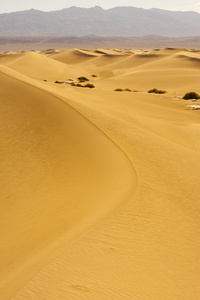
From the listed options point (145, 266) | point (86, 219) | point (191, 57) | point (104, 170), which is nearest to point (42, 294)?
point (145, 266)

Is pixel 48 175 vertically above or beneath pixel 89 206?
above

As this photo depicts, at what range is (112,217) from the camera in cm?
620

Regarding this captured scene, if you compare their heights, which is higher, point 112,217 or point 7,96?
point 7,96

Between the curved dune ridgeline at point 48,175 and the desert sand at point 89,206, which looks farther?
the curved dune ridgeline at point 48,175

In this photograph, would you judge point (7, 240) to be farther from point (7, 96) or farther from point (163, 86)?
point (163, 86)

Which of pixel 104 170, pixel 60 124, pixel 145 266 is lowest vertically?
pixel 145 266

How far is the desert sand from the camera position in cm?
468

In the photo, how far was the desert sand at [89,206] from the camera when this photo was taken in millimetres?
4680

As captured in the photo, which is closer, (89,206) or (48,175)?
(89,206)

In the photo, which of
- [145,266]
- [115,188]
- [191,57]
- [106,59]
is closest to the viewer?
[145,266]

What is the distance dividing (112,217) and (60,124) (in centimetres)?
424

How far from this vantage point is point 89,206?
6691 mm

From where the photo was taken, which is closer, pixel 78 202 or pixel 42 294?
pixel 42 294

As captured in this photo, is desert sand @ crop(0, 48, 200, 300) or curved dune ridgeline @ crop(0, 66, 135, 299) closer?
desert sand @ crop(0, 48, 200, 300)
